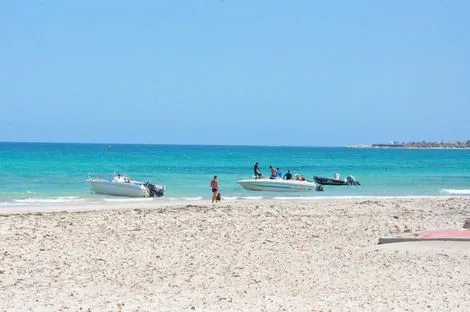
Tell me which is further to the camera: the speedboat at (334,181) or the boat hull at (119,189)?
the speedboat at (334,181)

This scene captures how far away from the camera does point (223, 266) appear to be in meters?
10.9

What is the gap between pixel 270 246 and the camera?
12891mm

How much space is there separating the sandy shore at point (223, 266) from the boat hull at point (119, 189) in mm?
15352

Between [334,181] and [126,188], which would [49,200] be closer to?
[126,188]

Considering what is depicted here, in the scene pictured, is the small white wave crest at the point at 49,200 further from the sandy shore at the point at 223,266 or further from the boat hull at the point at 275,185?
the sandy shore at the point at 223,266

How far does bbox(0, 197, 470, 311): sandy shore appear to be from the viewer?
8695 millimetres

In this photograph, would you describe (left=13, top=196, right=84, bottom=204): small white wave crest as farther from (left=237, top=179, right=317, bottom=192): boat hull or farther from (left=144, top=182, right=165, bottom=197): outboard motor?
(left=237, top=179, right=317, bottom=192): boat hull

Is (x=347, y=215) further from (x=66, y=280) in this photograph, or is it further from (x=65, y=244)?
(x=66, y=280)

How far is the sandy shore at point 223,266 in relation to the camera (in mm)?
8695

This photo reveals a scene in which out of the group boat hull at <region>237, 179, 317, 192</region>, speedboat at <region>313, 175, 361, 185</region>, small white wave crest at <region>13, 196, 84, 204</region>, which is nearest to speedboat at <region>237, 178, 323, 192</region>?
boat hull at <region>237, 179, 317, 192</region>

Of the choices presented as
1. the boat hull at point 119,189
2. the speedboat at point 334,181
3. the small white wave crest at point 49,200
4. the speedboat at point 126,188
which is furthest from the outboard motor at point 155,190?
the speedboat at point 334,181

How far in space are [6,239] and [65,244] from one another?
48.0 inches

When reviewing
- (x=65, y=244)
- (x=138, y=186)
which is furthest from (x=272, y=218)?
(x=138, y=186)

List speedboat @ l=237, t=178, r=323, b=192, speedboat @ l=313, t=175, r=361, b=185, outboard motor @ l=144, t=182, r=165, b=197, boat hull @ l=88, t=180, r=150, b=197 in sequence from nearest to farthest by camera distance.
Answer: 1. outboard motor @ l=144, t=182, r=165, b=197
2. boat hull @ l=88, t=180, r=150, b=197
3. speedboat @ l=237, t=178, r=323, b=192
4. speedboat @ l=313, t=175, r=361, b=185
